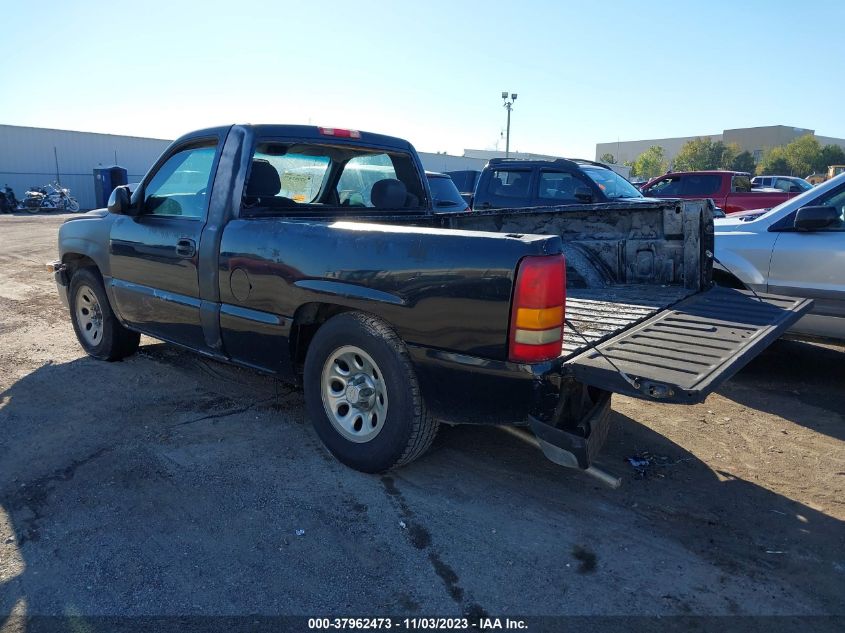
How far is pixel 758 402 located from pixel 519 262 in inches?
126

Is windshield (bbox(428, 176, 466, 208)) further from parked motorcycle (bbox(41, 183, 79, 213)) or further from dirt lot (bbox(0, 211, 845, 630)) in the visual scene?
parked motorcycle (bbox(41, 183, 79, 213))

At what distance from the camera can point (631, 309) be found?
3803mm

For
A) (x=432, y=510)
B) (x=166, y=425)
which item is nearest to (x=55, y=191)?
(x=166, y=425)

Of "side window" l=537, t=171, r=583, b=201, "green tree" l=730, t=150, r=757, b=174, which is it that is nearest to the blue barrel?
"side window" l=537, t=171, r=583, b=201

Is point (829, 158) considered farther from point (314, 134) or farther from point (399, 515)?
point (399, 515)

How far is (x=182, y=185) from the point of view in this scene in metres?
4.53

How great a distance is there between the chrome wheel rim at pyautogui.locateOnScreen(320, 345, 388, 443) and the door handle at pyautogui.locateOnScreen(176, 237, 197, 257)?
4.27 ft

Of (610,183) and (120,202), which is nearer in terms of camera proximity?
(120,202)

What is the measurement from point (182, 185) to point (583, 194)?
600 centimetres

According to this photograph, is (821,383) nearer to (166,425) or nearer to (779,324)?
(779,324)

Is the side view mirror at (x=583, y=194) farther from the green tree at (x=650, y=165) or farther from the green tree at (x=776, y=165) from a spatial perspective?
the green tree at (x=650, y=165)

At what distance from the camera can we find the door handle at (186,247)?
409 cm

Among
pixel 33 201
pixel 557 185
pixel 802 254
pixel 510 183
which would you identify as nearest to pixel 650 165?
pixel 33 201

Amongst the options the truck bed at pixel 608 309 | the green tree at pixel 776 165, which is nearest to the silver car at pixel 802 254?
the truck bed at pixel 608 309
